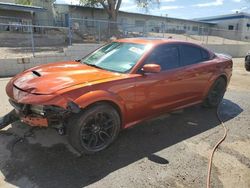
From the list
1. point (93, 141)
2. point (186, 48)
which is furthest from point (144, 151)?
point (186, 48)

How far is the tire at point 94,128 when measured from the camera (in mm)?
3324

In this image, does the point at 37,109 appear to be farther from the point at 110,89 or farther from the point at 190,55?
the point at 190,55

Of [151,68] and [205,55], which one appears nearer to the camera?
[151,68]

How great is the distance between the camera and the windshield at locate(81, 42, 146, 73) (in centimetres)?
407

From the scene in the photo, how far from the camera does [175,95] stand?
461 centimetres

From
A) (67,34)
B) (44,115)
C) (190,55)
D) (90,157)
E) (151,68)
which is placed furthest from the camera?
(67,34)

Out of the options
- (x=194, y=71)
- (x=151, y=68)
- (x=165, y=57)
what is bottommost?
(x=194, y=71)

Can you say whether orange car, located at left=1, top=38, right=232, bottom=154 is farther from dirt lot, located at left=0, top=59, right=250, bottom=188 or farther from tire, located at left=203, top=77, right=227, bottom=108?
tire, located at left=203, top=77, right=227, bottom=108

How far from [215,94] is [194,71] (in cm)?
126

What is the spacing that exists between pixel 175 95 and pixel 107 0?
22054 millimetres

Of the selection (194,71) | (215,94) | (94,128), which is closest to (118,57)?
(94,128)

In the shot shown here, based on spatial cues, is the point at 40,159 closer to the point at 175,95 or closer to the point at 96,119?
the point at 96,119

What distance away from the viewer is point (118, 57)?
14.1 feet

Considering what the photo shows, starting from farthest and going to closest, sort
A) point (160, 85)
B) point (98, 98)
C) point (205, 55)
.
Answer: point (205, 55)
point (160, 85)
point (98, 98)
